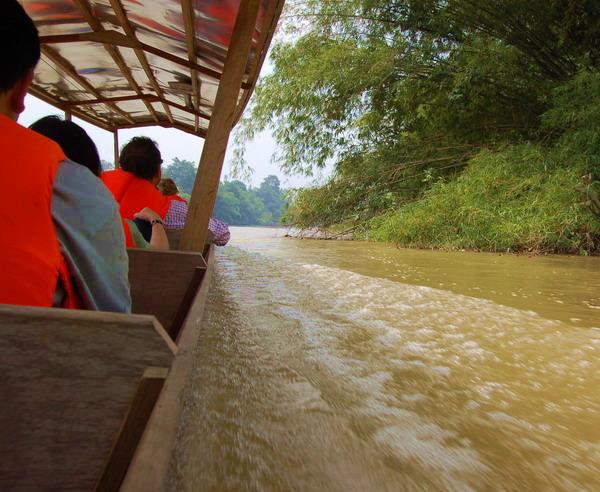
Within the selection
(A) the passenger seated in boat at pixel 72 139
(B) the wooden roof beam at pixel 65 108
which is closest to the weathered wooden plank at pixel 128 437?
(A) the passenger seated in boat at pixel 72 139

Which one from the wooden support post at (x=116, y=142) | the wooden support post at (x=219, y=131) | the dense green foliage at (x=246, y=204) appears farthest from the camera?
the dense green foliage at (x=246, y=204)

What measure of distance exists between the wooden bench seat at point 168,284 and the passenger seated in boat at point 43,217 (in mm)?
1000

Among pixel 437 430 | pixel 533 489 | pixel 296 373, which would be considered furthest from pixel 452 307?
pixel 533 489

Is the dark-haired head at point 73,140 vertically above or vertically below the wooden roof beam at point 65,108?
below

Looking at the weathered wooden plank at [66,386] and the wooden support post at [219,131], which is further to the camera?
the wooden support post at [219,131]

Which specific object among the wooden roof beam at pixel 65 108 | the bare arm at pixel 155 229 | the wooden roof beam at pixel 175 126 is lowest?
the bare arm at pixel 155 229

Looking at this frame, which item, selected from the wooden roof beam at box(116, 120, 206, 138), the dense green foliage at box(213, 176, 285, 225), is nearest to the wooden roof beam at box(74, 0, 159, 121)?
the wooden roof beam at box(116, 120, 206, 138)

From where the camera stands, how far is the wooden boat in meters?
0.59

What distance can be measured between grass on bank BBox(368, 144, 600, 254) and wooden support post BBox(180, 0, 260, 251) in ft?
17.3

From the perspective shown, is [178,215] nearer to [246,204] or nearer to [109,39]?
[109,39]

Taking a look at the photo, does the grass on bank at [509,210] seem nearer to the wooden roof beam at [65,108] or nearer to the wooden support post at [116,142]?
the wooden support post at [116,142]

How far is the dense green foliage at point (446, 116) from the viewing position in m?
6.78

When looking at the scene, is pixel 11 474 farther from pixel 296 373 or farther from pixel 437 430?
pixel 296 373

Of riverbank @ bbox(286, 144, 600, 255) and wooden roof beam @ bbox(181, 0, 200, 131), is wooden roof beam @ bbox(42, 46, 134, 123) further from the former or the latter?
riverbank @ bbox(286, 144, 600, 255)
